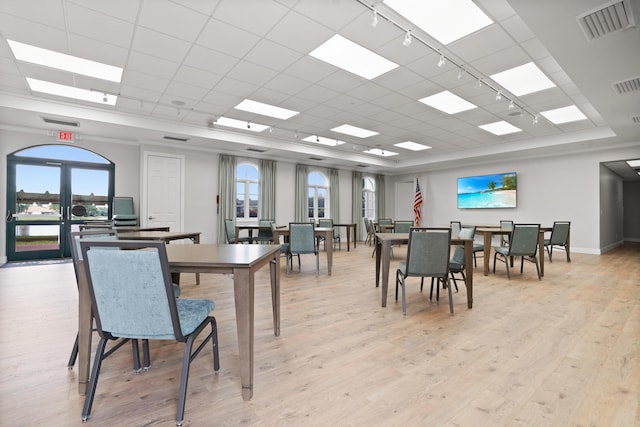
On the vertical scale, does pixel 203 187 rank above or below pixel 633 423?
above

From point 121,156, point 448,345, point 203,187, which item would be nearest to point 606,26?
point 448,345

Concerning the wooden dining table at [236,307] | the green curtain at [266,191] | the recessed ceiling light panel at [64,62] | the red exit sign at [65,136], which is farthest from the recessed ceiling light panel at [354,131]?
the wooden dining table at [236,307]

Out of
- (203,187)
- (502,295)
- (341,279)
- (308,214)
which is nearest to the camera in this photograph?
(502,295)

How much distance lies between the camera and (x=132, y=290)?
132cm

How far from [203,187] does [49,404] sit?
22.6 feet

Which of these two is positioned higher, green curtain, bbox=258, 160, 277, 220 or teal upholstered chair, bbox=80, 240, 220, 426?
green curtain, bbox=258, 160, 277, 220

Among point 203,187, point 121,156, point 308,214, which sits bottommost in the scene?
point 308,214

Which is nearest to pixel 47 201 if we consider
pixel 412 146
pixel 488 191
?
pixel 412 146

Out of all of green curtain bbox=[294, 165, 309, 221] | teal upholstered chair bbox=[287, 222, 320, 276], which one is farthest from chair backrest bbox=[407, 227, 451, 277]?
green curtain bbox=[294, 165, 309, 221]

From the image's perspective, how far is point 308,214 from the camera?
32.7 ft

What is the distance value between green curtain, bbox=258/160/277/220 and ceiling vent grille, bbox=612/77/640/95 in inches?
287

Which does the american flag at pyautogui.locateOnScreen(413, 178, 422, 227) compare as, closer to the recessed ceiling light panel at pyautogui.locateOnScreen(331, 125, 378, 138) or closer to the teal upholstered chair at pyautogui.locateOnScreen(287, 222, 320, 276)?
the recessed ceiling light panel at pyautogui.locateOnScreen(331, 125, 378, 138)

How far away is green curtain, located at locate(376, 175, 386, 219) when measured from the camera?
11812 mm

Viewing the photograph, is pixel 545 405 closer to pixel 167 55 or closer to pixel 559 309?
pixel 559 309
